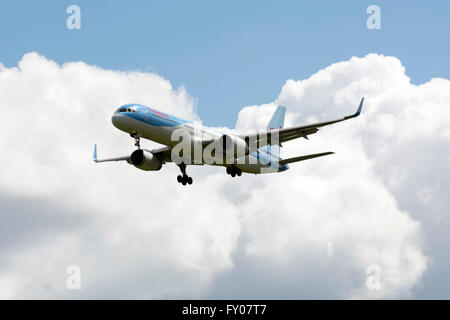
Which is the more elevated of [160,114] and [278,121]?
[278,121]

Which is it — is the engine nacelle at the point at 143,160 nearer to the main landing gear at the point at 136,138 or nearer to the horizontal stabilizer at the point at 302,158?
the main landing gear at the point at 136,138

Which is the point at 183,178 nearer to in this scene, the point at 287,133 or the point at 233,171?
the point at 233,171

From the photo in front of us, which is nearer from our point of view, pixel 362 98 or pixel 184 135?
pixel 362 98

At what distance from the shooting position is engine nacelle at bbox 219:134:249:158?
55.6m

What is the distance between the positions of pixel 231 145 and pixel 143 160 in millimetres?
9516

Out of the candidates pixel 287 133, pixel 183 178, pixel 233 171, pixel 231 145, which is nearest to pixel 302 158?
pixel 287 133

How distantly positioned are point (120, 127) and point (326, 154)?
1841 centimetres

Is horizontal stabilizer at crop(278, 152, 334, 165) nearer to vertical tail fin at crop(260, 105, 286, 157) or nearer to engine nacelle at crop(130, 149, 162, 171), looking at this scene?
vertical tail fin at crop(260, 105, 286, 157)

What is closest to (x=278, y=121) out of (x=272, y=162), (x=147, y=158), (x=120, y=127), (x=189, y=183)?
(x=272, y=162)

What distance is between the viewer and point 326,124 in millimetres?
53406

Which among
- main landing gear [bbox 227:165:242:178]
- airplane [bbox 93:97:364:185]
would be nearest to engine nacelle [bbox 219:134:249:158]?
airplane [bbox 93:97:364:185]

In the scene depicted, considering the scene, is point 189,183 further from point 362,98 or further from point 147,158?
point 362,98

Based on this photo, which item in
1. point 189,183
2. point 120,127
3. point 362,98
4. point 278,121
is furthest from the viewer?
point 278,121

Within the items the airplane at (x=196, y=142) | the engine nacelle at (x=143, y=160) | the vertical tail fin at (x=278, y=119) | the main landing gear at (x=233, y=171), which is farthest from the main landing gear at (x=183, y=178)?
the vertical tail fin at (x=278, y=119)
